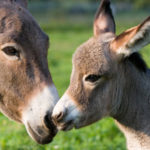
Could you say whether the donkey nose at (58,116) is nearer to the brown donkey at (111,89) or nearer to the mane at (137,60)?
the brown donkey at (111,89)

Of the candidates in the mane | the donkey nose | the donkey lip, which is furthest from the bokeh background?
the donkey nose

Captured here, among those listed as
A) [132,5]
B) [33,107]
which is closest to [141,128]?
[33,107]

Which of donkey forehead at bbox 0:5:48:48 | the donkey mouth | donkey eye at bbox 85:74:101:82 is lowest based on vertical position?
the donkey mouth

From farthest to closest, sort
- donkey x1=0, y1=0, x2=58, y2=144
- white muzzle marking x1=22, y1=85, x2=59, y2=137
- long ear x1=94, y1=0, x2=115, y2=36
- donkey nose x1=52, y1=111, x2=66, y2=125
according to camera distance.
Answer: long ear x1=94, y1=0, x2=115, y2=36
donkey x1=0, y1=0, x2=58, y2=144
white muzzle marking x1=22, y1=85, x2=59, y2=137
donkey nose x1=52, y1=111, x2=66, y2=125

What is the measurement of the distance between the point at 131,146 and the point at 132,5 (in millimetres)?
44563

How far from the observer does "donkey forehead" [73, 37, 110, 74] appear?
5.46m

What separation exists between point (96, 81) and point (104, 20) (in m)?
1.17

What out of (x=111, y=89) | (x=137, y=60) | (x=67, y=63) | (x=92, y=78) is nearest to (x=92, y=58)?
(x=92, y=78)

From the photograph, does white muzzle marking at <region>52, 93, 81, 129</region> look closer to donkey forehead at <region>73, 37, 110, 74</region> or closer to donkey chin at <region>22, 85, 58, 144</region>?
donkey chin at <region>22, 85, 58, 144</region>

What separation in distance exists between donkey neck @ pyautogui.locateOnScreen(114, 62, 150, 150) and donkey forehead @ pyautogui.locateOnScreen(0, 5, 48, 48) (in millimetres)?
1214

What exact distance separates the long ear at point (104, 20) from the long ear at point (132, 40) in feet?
2.39

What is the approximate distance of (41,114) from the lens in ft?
18.3

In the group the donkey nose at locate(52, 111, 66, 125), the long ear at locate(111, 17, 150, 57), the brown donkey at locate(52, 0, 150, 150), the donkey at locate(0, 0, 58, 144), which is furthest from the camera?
the donkey at locate(0, 0, 58, 144)

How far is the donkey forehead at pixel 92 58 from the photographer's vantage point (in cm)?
546
